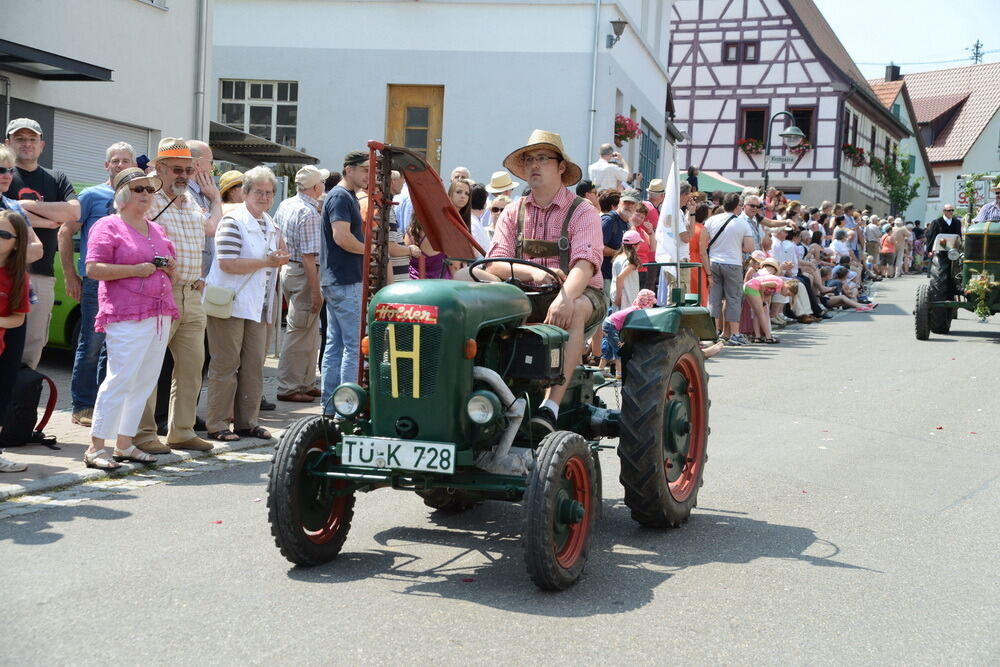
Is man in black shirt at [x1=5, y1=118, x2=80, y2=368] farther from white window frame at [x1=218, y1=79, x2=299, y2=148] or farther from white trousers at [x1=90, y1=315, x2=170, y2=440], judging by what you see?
white window frame at [x1=218, y1=79, x2=299, y2=148]

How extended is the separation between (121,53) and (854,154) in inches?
1571

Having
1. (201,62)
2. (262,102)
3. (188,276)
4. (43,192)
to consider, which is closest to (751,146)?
(262,102)

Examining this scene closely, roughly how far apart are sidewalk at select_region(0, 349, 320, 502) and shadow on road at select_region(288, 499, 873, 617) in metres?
2.18

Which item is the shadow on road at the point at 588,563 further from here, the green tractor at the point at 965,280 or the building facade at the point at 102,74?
the green tractor at the point at 965,280

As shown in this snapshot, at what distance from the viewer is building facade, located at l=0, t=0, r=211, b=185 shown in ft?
47.6

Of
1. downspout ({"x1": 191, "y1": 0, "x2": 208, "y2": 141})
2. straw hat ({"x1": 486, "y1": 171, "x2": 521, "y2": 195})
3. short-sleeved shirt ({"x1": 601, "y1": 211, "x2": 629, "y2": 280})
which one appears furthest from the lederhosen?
downspout ({"x1": 191, "y1": 0, "x2": 208, "y2": 141})

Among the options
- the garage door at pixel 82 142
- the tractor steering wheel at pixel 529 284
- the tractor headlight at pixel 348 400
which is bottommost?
the tractor headlight at pixel 348 400

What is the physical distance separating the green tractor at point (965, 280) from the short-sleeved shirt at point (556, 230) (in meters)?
13.1

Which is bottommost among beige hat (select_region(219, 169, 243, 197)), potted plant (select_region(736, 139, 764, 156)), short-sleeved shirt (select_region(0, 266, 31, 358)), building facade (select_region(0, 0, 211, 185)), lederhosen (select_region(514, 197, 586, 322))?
short-sleeved shirt (select_region(0, 266, 31, 358))

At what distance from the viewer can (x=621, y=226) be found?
13.7 meters

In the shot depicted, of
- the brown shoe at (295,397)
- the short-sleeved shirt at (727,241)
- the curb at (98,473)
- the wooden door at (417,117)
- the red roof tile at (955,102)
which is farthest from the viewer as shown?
the red roof tile at (955,102)

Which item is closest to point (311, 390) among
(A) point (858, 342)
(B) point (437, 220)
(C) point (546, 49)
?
(B) point (437, 220)

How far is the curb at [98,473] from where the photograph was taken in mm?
6871

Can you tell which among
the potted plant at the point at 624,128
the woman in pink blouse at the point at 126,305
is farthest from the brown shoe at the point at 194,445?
the potted plant at the point at 624,128
